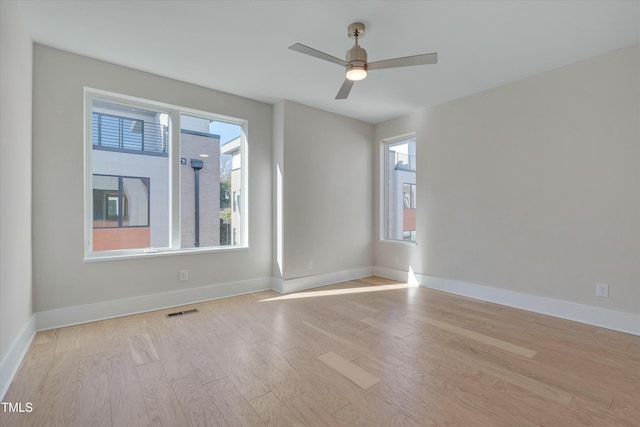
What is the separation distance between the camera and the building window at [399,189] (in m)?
4.78

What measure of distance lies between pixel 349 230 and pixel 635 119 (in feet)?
11.2

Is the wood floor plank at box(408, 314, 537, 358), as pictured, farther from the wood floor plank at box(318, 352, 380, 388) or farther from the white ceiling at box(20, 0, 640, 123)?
the white ceiling at box(20, 0, 640, 123)

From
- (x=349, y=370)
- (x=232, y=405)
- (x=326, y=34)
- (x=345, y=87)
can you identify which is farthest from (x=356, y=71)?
(x=232, y=405)

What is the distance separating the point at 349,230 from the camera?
16.0 feet

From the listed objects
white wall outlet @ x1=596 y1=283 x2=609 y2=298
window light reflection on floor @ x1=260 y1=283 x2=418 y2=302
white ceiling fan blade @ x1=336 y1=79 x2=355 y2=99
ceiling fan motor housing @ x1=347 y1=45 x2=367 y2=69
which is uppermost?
ceiling fan motor housing @ x1=347 y1=45 x2=367 y2=69

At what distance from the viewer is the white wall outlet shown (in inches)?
112

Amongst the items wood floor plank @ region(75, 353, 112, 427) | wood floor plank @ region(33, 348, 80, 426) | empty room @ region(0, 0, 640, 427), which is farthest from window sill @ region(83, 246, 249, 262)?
wood floor plank @ region(75, 353, 112, 427)

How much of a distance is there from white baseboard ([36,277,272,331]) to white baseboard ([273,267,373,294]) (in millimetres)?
318

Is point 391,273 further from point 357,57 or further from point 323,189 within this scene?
point 357,57

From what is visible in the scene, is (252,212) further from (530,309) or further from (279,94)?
(530,309)

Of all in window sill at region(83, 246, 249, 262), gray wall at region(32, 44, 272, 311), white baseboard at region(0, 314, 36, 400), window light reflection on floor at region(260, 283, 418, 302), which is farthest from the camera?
window light reflection on floor at region(260, 283, 418, 302)

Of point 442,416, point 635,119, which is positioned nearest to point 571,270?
point 635,119

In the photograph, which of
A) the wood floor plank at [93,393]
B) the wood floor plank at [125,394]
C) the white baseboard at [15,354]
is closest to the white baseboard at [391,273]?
the wood floor plank at [125,394]

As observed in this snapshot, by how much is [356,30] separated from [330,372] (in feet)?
8.63
